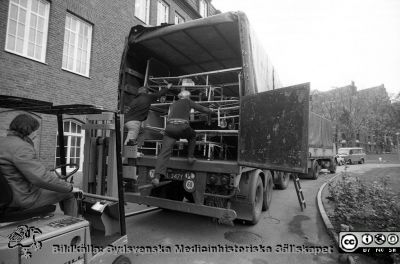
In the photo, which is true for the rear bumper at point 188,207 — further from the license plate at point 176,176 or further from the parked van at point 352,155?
the parked van at point 352,155

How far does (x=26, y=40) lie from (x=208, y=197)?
8.07 metres

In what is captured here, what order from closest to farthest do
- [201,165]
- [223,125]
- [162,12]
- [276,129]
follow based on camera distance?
[276,129]
[201,165]
[223,125]
[162,12]

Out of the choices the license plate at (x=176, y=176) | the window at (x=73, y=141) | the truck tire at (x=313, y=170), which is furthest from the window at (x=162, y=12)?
the license plate at (x=176, y=176)

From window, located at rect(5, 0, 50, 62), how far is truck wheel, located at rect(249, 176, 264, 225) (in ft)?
26.6

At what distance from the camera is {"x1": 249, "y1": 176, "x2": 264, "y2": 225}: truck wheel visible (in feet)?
15.3

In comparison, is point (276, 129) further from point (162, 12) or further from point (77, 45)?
point (162, 12)

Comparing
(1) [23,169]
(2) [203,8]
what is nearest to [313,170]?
(1) [23,169]

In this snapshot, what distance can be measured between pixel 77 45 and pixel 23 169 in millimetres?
9380

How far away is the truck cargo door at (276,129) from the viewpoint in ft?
12.1

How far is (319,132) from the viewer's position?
43.2ft

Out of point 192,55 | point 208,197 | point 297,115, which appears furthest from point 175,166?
point 192,55

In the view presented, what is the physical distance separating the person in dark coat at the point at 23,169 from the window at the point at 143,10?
42.2 ft

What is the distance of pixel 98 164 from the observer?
3529 millimetres

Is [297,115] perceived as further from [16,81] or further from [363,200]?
[16,81]
